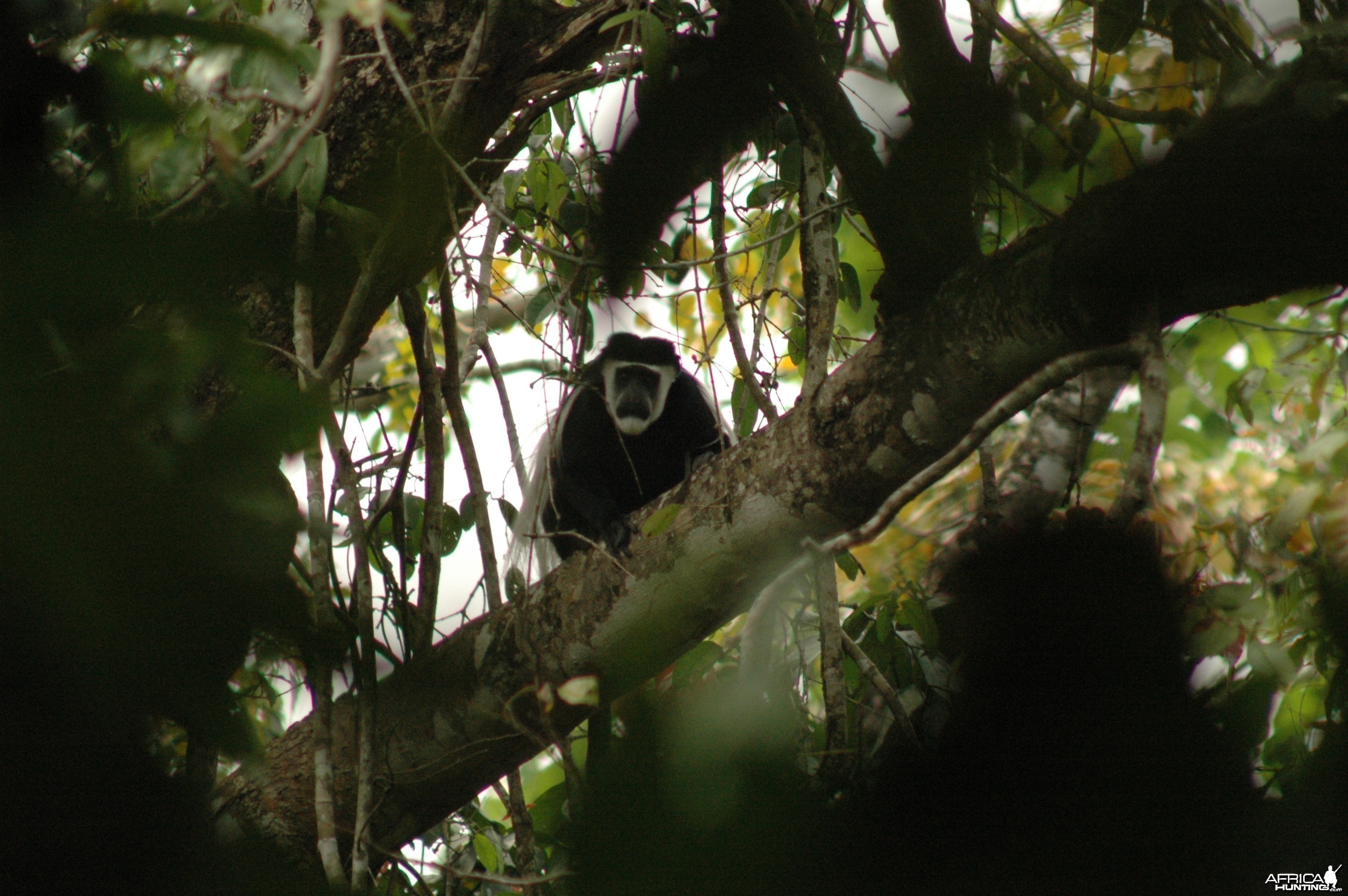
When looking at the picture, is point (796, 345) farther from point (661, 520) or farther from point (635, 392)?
point (635, 392)

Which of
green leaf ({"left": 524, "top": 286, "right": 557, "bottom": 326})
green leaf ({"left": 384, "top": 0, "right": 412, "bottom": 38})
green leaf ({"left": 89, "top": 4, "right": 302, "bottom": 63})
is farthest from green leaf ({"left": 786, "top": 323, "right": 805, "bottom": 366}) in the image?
green leaf ({"left": 89, "top": 4, "right": 302, "bottom": 63})

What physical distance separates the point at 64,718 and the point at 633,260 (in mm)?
305

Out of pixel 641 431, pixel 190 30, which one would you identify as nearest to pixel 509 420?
pixel 641 431

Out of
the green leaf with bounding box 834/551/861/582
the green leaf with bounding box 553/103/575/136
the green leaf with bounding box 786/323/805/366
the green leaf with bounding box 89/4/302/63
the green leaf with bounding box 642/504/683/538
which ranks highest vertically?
the green leaf with bounding box 553/103/575/136

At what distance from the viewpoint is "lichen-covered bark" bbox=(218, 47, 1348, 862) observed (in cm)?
81

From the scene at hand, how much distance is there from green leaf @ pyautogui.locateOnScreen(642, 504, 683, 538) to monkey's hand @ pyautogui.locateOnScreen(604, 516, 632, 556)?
0.67 metres

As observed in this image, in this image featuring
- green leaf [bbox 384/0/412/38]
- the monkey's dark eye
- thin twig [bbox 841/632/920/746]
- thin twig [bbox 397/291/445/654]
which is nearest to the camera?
green leaf [bbox 384/0/412/38]

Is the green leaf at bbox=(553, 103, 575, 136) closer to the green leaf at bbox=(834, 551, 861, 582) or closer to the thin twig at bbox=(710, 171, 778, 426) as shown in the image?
the thin twig at bbox=(710, 171, 778, 426)

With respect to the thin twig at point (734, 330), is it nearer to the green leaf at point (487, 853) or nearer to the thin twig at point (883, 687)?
the thin twig at point (883, 687)

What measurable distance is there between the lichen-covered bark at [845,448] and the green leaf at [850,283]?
0.71m

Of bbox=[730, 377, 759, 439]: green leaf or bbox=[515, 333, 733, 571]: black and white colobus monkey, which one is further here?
bbox=[515, 333, 733, 571]: black and white colobus monkey

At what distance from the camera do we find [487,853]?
7.22 ft

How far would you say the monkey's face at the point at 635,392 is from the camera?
3.53 meters

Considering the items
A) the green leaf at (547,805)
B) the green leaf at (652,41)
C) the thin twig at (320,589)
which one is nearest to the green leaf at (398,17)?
the thin twig at (320,589)
